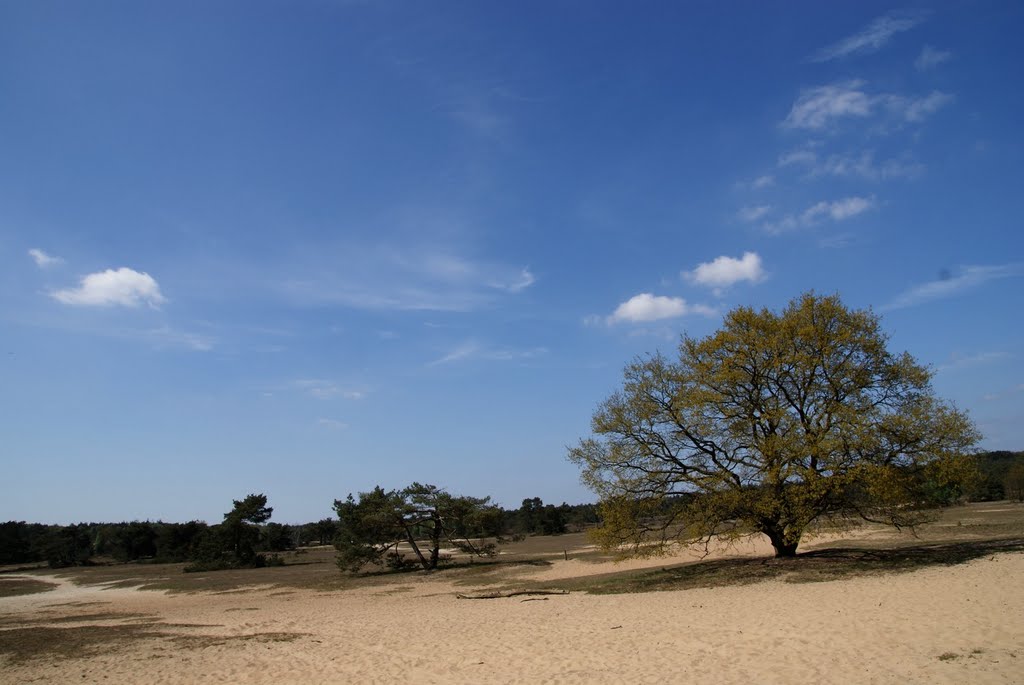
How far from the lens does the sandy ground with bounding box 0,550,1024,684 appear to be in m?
10.6

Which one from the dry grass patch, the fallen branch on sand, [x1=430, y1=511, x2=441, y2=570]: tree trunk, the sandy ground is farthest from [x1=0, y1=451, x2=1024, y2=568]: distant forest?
the sandy ground

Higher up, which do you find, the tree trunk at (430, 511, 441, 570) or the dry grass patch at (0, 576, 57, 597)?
the tree trunk at (430, 511, 441, 570)

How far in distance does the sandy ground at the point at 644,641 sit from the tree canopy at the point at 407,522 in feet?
65.7

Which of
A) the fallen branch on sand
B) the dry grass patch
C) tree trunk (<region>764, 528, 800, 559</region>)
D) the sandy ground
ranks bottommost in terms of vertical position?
the dry grass patch

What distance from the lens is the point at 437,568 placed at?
149ft

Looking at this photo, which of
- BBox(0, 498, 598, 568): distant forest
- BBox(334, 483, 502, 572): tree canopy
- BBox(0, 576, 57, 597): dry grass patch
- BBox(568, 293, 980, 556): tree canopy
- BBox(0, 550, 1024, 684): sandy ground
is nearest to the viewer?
BBox(0, 550, 1024, 684): sandy ground

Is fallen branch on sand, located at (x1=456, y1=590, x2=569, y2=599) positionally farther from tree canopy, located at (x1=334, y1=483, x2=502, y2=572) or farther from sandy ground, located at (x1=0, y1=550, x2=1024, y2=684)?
tree canopy, located at (x1=334, y1=483, x2=502, y2=572)

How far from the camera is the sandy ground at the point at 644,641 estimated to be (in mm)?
10609

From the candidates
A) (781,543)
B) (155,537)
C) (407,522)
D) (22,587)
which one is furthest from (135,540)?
(781,543)

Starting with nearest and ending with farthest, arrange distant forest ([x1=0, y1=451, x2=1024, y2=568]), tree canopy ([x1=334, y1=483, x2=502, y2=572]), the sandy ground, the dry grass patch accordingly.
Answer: the sandy ground
tree canopy ([x1=334, y1=483, x2=502, y2=572])
the dry grass patch
distant forest ([x1=0, y1=451, x2=1024, y2=568])

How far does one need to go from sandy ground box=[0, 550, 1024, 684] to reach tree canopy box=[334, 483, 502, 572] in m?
20.0

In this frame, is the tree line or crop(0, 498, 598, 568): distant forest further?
crop(0, 498, 598, 568): distant forest

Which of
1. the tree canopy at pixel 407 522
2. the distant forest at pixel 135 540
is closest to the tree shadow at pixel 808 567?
the tree canopy at pixel 407 522

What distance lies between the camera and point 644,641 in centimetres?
1373
